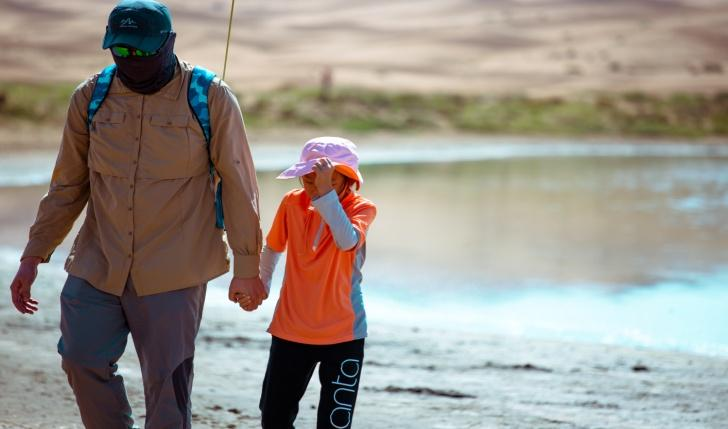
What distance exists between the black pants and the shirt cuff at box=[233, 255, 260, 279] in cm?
26

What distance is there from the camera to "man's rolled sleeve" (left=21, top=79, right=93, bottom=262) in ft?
11.8

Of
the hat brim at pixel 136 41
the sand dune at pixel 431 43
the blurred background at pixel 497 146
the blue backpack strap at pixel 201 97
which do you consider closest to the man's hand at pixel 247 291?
the blue backpack strap at pixel 201 97

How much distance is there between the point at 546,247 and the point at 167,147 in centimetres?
809

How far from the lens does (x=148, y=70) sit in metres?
3.44

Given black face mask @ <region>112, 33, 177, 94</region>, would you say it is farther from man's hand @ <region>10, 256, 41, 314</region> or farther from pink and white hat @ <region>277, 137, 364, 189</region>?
man's hand @ <region>10, 256, 41, 314</region>

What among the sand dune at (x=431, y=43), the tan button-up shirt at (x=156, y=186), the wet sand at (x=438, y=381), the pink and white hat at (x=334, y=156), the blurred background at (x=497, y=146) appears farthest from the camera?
the sand dune at (x=431, y=43)

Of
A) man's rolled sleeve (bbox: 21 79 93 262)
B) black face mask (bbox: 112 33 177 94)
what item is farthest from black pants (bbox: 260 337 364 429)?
black face mask (bbox: 112 33 177 94)

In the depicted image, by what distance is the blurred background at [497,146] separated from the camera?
848 cm

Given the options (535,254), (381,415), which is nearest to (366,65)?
(535,254)

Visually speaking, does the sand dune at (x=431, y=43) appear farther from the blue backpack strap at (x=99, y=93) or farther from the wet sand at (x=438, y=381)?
the blue backpack strap at (x=99, y=93)

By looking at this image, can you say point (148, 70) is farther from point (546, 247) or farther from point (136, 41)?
point (546, 247)

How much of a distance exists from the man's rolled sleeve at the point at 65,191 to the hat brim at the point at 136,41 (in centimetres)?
25

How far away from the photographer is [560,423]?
16.2ft

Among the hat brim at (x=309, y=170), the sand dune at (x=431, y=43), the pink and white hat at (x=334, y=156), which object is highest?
the sand dune at (x=431, y=43)
